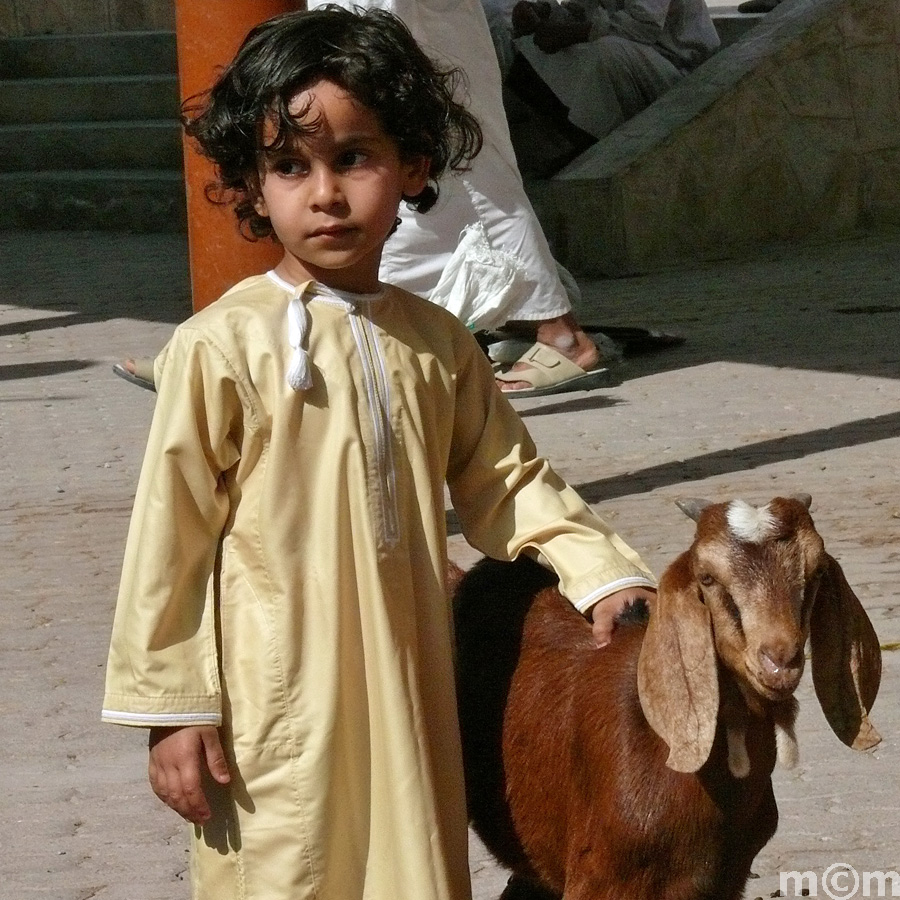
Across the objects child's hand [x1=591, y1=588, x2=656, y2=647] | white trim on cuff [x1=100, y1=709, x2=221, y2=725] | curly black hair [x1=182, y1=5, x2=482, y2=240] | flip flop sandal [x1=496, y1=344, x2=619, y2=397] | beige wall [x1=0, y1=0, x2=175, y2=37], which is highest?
beige wall [x1=0, y1=0, x2=175, y2=37]

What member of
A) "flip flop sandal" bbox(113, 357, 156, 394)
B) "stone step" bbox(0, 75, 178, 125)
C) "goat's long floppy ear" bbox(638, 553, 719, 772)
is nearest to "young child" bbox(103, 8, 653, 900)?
"goat's long floppy ear" bbox(638, 553, 719, 772)

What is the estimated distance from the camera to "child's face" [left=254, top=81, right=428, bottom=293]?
2535mm

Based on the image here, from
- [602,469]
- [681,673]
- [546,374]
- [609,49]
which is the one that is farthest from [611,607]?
[609,49]

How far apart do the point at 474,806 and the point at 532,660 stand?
287mm

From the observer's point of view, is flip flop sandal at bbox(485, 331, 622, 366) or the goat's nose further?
flip flop sandal at bbox(485, 331, 622, 366)

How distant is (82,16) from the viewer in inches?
608

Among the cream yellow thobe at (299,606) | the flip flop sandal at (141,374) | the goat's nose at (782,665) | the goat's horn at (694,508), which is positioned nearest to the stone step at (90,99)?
the flip flop sandal at (141,374)

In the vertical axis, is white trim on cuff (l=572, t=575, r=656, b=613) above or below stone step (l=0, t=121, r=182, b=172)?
below

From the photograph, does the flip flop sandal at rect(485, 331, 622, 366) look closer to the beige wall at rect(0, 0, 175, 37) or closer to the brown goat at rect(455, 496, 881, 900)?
the brown goat at rect(455, 496, 881, 900)

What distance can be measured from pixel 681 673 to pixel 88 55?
13.2m

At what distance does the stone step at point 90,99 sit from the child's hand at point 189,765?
11719mm

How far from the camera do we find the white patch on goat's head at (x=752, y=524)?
7.45 ft

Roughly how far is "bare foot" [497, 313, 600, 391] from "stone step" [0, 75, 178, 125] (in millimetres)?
7424

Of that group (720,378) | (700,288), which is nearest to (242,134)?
(720,378)
